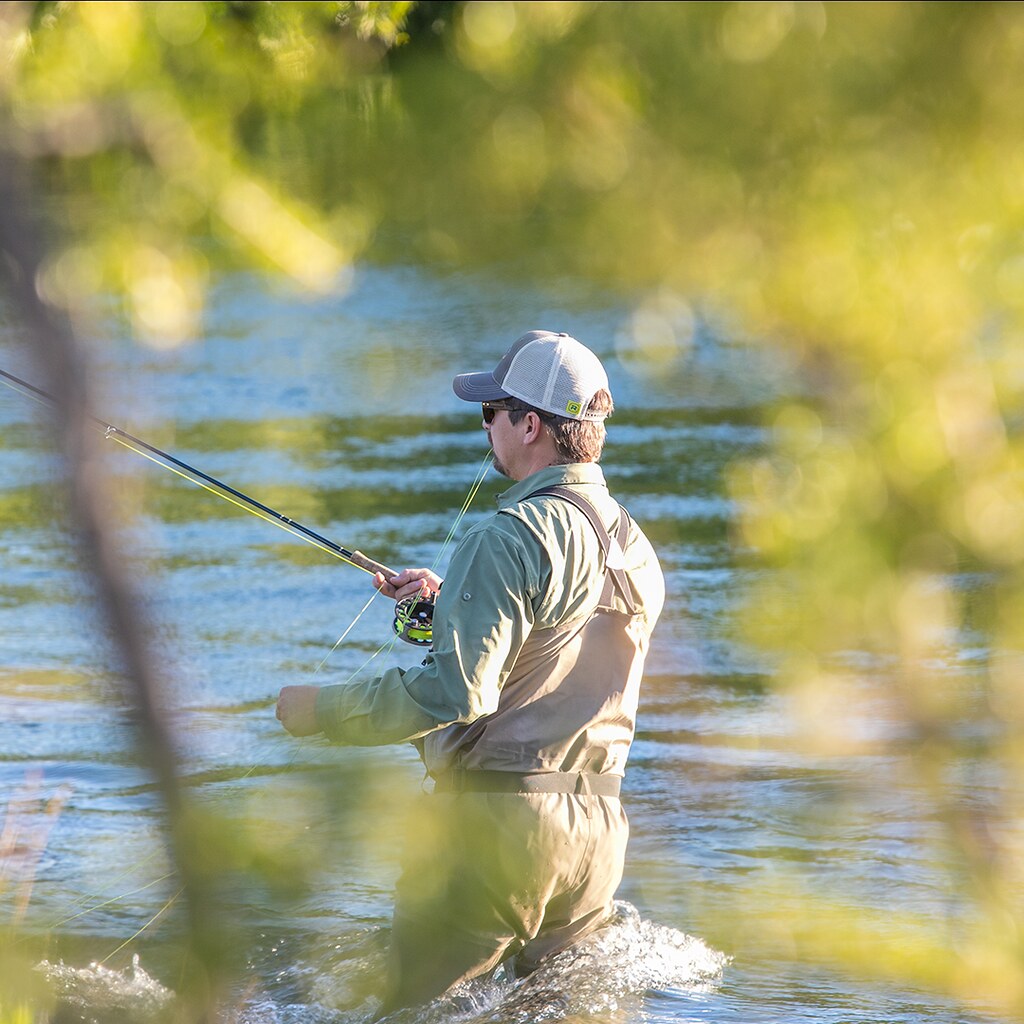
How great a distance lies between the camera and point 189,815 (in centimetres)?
169

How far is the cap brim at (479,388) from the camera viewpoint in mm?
3588

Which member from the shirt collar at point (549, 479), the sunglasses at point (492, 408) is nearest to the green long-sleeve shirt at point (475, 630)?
the shirt collar at point (549, 479)

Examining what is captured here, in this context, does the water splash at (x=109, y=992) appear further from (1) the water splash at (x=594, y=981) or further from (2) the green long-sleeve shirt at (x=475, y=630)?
(2) the green long-sleeve shirt at (x=475, y=630)

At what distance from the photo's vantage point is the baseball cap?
11.4 ft

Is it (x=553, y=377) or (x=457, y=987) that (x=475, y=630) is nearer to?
(x=553, y=377)

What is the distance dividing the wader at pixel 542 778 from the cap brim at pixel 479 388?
0.97 ft

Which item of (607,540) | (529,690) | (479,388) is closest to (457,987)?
(529,690)

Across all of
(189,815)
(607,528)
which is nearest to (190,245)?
(189,815)

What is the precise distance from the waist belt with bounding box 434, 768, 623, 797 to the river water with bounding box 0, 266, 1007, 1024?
1.24ft

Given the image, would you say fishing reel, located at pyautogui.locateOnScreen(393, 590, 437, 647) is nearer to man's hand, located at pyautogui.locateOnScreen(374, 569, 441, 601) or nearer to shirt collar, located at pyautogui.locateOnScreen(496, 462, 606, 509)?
man's hand, located at pyautogui.locateOnScreen(374, 569, 441, 601)

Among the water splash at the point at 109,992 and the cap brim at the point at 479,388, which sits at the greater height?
the cap brim at the point at 479,388

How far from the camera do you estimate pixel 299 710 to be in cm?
328

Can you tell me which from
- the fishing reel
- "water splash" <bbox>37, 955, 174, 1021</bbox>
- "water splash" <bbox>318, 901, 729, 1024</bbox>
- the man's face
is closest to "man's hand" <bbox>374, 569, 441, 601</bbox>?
the fishing reel

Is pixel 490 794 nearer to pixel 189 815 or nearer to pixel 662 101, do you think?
pixel 189 815
